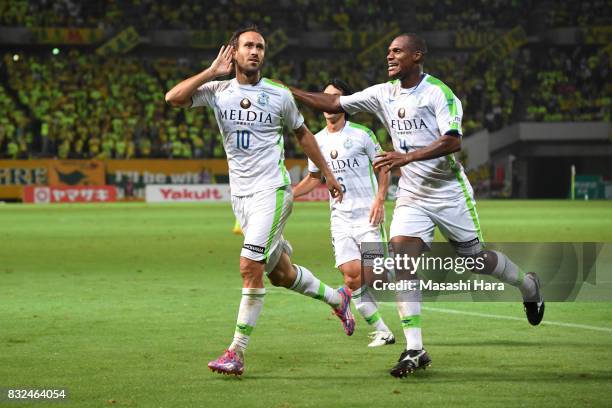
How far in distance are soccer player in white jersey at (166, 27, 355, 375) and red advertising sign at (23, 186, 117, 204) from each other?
37126 millimetres

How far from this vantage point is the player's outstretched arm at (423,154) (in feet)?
24.8

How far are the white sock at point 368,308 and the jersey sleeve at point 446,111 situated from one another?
1.98 m

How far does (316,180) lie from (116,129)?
3758 centimetres

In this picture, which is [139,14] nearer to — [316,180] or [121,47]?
[121,47]

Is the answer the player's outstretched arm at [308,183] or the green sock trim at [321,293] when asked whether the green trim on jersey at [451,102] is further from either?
the player's outstretched arm at [308,183]

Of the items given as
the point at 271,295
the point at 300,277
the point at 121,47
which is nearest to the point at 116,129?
the point at 121,47

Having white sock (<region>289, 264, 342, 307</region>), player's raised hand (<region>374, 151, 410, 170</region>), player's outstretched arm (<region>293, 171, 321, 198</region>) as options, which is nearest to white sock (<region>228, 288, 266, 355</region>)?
white sock (<region>289, 264, 342, 307</region>)

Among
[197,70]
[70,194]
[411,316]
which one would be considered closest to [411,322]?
[411,316]

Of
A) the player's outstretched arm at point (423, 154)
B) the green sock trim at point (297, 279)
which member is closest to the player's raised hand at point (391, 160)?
the player's outstretched arm at point (423, 154)

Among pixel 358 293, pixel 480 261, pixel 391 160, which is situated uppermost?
pixel 391 160

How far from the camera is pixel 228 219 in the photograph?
1209 inches

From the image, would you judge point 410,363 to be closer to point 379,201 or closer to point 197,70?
point 379,201

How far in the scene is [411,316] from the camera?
7.68 m

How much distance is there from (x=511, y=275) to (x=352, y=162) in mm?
2006
